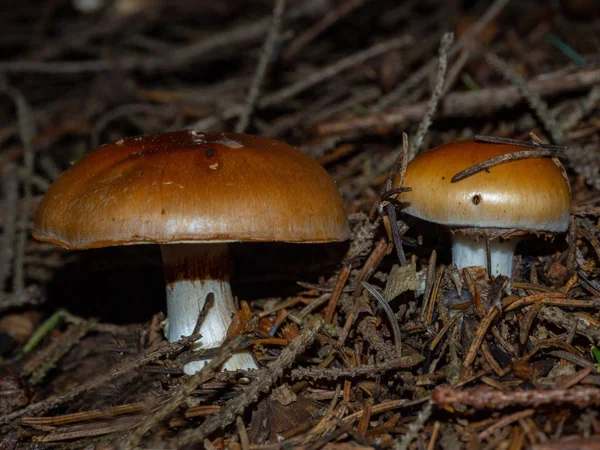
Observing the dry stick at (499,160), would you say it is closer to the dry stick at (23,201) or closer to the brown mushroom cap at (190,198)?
the brown mushroom cap at (190,198)

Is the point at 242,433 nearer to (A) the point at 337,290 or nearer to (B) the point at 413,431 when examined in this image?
(B) the point at 413,431

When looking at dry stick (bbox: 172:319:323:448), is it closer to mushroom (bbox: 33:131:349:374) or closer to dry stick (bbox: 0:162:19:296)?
mushroom (bbox: 33:131:349:374)

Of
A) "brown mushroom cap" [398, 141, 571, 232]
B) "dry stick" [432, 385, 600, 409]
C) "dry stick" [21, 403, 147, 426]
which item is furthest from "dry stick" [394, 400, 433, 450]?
"dry stick" [21, 403, 147, 426]

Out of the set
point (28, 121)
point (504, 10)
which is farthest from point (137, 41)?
point (504, 10)

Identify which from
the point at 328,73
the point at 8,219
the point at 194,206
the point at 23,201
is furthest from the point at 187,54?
the point at 194,206

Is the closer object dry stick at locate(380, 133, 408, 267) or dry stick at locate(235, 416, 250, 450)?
dry stick at locate(235, 416, 250, 450)

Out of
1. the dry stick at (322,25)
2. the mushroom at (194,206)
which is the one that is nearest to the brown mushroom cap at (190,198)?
the mushroom at (194,206)

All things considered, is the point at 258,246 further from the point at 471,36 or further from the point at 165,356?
the point at 471,36

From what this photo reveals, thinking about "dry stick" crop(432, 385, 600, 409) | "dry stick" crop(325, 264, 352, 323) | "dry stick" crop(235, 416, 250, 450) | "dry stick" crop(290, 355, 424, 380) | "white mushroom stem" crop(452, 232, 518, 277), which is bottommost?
"dry stick" crop(235, 416, 250, 450)
